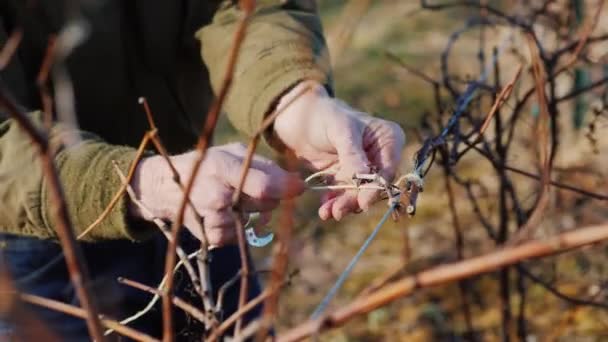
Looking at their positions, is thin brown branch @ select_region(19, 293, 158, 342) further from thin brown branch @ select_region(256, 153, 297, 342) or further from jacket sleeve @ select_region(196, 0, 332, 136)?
jacket sleeve @ select_region(196, 0, 332, 136)

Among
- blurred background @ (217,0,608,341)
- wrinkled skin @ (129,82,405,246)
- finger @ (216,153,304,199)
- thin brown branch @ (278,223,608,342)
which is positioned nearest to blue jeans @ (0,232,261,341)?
wrinkled skin @ (129,82,405,246)

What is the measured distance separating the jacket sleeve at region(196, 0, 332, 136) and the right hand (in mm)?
531

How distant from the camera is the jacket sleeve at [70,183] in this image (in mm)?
1370

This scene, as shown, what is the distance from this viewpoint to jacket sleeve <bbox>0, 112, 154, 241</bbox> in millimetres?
1370

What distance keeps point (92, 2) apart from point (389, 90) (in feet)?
12.8

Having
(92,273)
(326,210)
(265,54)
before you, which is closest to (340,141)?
(326,210)

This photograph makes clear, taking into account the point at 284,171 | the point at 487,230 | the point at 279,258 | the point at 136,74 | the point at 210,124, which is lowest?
the point at 487,230

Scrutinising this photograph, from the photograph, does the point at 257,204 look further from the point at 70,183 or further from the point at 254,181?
the point at 70,183

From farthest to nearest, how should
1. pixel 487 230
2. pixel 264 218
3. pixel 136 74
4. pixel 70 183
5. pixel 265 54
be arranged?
pixel 487 230 < pixel 136 74 < pixel 265 54 < pixel 70 183 < pixel 264 218

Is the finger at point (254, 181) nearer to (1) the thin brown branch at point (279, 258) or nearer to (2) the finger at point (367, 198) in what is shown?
(2) the finger at point (367, 198)

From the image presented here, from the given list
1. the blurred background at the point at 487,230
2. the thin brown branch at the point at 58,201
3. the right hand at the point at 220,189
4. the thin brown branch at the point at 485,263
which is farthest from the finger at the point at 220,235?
the blurred background at the point at 487,230

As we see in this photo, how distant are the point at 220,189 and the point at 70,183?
0.35 m

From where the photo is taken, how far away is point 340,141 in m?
1.47

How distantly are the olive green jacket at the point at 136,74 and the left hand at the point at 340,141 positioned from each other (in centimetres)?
12
